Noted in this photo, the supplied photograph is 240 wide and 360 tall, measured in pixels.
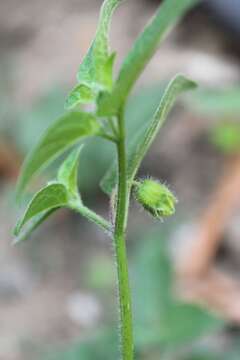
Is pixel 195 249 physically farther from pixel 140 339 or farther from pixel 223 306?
pixel 140 339

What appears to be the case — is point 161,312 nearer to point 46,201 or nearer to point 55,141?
point 46,201

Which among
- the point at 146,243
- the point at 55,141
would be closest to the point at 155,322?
the point at 146,243

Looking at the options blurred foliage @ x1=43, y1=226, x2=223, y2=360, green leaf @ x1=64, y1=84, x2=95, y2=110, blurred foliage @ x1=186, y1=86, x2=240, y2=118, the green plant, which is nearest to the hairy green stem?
the green plant

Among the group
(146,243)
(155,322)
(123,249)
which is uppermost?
(146,243)

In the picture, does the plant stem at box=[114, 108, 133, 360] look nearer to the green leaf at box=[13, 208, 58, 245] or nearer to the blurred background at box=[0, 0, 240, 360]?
the green leaf at box=[13, 208, 58, 245]

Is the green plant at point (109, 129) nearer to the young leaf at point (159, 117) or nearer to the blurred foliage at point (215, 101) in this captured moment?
the young leaf at point (159, 117)

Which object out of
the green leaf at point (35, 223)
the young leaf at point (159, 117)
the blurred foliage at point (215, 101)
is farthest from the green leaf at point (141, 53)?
the blurred foliage at point (215, 101)
